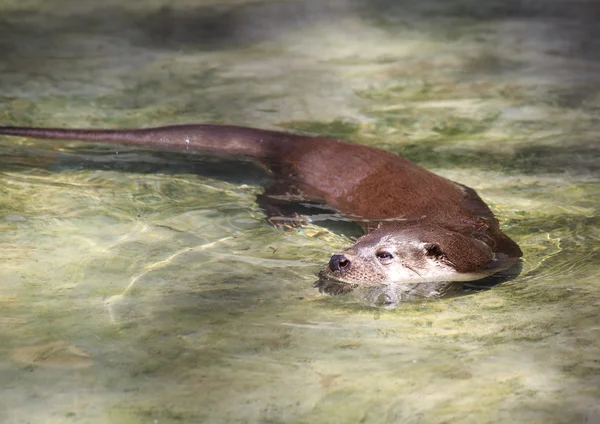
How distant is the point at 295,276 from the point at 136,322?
0.61 m

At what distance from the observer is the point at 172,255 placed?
305 centimetres

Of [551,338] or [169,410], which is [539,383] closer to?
[551,338]

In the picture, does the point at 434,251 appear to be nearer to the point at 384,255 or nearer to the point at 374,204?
the point at 384,255

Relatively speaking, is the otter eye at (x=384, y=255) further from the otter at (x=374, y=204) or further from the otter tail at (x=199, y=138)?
the otter tail at (x=199, y=138)

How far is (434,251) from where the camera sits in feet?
9.63

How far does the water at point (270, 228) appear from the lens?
2.15 meters

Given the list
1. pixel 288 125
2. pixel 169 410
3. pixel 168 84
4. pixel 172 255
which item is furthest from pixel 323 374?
pixel 168 84

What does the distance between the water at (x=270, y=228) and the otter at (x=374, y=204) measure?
0.11m

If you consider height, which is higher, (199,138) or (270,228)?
(199,138)

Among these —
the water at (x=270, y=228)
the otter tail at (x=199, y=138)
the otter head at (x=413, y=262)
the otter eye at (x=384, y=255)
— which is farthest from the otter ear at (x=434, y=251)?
the otter tail at (x=199, y=138)

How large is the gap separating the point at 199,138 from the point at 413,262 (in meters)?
1.43

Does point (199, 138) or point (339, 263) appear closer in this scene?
point (339, 263)

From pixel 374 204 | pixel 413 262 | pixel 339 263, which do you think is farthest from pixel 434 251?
pixel 374 204

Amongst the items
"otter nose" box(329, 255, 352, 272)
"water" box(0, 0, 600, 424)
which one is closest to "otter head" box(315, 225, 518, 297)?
"otter nose" box(329, 255, 352, 272)
